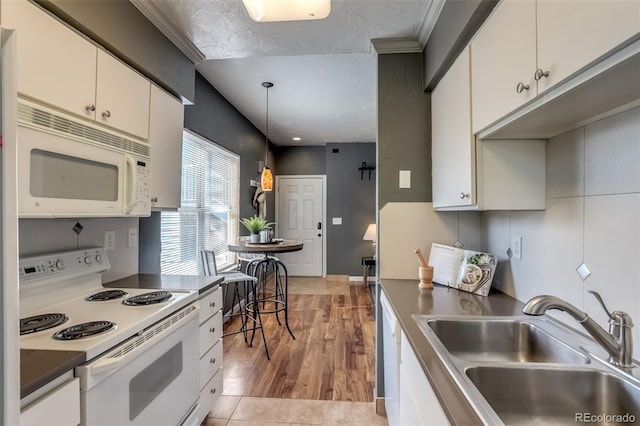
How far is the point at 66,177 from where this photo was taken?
1.23 m

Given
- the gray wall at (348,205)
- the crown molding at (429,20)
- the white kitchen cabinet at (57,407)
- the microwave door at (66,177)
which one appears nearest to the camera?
the white kitchen cabinet at (57,407)

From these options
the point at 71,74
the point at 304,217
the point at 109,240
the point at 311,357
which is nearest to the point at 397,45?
the point at 71,74

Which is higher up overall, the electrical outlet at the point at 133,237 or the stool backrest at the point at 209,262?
the electrical outlet at the point at 133,237

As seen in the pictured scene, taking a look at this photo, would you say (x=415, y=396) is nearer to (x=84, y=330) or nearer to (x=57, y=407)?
(x=57, y=407)

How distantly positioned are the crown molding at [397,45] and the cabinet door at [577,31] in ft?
3.91

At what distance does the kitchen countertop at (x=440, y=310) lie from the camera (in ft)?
2.38

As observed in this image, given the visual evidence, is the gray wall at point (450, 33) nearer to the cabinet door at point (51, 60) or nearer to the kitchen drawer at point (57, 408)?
the cabinet door at point (51, 60)

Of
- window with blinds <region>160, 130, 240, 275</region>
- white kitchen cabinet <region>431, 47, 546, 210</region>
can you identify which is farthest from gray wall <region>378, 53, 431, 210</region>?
window with blinds <region>160, 130, 240, 275</region>

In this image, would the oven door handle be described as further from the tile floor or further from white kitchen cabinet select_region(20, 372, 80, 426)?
the tile floor

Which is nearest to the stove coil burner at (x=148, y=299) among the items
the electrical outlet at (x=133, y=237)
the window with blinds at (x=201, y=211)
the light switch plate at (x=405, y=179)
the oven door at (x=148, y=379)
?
the oven door at (x=148, y=379)

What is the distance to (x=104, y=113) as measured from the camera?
57.2 inches

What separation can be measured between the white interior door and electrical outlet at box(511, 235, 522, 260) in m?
4.62

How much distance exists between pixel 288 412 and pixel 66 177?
1817 mm

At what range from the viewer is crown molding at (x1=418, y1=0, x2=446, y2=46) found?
5.35 feet
